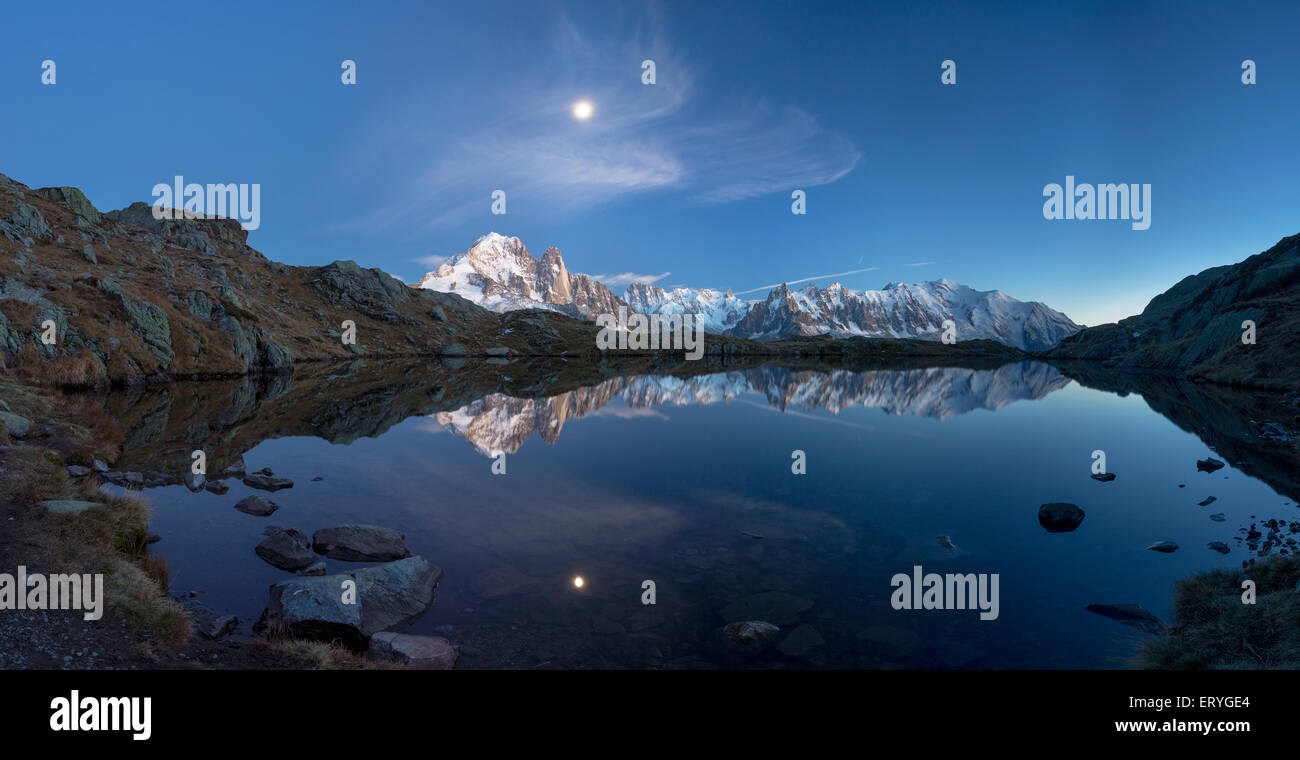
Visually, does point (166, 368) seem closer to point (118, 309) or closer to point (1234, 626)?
point (118, 309)

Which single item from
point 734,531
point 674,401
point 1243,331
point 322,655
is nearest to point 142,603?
point 322,655

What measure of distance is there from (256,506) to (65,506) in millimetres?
6136

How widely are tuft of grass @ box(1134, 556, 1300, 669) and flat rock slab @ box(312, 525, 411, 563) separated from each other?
67.8 ft

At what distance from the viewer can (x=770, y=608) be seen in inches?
564

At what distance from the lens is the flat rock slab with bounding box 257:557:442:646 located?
1233 centimetres

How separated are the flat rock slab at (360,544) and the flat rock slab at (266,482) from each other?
8435 mm

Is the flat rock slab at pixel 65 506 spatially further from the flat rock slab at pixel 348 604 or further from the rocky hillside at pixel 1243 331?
the rocky hillside at pixel 1243 331

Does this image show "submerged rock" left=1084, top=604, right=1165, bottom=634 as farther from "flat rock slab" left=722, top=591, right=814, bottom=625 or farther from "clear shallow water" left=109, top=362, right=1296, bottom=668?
"flat rock slab" left=722, top=591, right=814, bottom=625

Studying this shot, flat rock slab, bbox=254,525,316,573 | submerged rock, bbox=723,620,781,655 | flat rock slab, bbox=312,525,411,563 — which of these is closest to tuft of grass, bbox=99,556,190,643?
flat rock slab, bbox=254,525,316,573

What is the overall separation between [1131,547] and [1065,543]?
7.01 ft

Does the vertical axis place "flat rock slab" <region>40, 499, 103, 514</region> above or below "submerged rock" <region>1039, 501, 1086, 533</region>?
above

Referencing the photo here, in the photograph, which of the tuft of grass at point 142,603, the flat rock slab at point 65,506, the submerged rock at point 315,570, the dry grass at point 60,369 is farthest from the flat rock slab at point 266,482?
the dry grass at point 60,369
